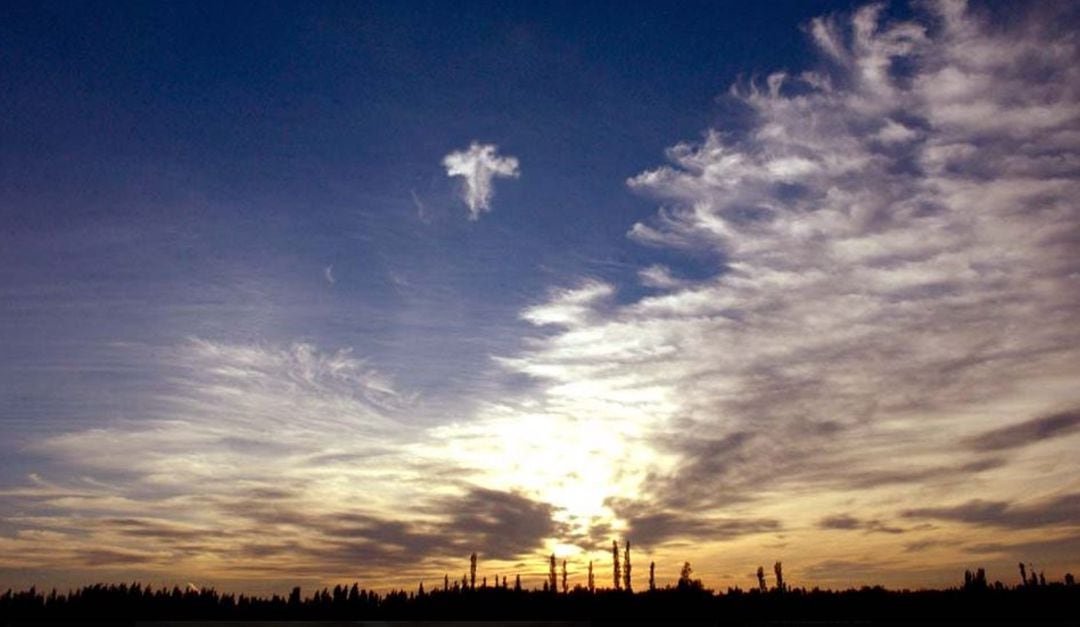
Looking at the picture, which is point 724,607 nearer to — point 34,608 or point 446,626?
point 446,626

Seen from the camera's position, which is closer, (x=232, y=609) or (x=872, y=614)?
(x=232, y=609)

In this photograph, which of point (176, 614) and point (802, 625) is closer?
point (176, 614)

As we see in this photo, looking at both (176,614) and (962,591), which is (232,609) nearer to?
(176,614)

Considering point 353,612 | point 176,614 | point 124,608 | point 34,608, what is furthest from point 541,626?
point 34,608

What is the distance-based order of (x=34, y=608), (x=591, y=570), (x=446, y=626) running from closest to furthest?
(x=34, y=608) → (x=446, y=626) → (x=591, y=570)

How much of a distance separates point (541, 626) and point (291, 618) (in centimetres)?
1051

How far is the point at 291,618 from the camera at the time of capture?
3192cm

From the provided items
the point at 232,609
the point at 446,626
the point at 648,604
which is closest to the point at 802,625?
the point at 648,604

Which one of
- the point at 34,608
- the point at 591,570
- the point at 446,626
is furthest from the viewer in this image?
the point at 591,570

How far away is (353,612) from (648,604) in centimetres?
1279

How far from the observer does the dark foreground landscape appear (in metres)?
31.5

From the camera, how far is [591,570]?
15762cm

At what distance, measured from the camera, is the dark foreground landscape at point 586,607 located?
31516 mm

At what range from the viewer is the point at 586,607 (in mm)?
34375
